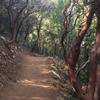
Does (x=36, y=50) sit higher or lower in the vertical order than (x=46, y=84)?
lower

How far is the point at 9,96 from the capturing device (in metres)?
13.3

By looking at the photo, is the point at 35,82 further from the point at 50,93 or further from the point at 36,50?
the point at 36,50

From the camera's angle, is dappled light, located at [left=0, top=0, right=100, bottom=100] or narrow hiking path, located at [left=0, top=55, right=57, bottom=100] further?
narrow hiking path, located at [left=0, top=55, right=57, bottom=100]

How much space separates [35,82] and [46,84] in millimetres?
584

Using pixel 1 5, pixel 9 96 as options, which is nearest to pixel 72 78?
pixel 9 96

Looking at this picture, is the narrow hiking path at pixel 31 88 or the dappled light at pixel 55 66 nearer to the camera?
the dappled light at pixel 55 66

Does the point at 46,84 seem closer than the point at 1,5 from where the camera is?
Yes

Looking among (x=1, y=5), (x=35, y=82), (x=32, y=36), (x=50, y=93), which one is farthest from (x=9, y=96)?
(x=32, y=36)

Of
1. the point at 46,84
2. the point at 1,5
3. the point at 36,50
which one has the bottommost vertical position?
the point at 36,50

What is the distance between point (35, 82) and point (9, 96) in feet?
13.6

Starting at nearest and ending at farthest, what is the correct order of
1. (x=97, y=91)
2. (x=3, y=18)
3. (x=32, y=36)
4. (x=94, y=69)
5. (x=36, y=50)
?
(x=97, y=91) → (x=94, y=69) → (x=3, y=18) → (x=36, y=50) → (x=32, y=36)

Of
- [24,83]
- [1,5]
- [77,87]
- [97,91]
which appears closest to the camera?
[97,91]

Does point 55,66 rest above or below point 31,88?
below

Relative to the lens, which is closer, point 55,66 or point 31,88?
point 31,88
